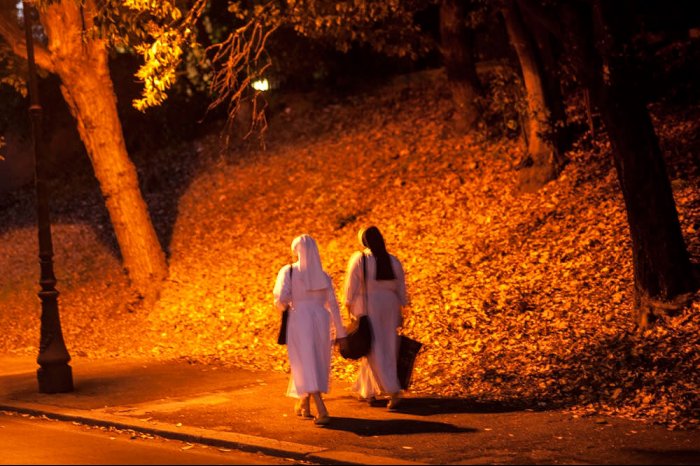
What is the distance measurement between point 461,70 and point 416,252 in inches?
271

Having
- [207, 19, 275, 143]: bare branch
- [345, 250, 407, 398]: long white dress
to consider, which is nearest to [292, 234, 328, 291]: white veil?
[345, 250, 407, 398]: long white dress

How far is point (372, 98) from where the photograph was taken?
27.5 metres

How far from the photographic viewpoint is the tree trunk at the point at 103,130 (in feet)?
60.3

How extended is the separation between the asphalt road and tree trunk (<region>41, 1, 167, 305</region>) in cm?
858

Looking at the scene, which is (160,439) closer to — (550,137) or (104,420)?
(104,420)

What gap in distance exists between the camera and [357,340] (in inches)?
435

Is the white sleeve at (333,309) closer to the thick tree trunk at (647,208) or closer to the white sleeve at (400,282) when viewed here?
the white sleeve at (400,282)

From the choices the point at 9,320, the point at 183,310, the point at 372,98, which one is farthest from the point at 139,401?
the point at 372,98

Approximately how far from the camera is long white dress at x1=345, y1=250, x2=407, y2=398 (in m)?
11.2

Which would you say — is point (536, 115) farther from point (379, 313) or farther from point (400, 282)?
point (379, 313)

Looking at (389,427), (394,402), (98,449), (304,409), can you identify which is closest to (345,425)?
(389,427)

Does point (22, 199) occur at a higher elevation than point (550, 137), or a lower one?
higher

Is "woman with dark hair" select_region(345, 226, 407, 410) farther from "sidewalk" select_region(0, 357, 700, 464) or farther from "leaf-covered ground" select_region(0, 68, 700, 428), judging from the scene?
"leaf-covered ground" select_region(0, 68, 700, 428)

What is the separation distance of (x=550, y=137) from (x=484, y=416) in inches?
373
